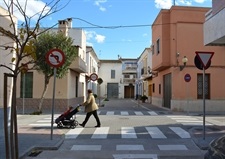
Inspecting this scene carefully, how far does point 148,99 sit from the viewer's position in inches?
1678

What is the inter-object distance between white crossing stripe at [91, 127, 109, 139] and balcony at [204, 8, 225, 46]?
16.8ft


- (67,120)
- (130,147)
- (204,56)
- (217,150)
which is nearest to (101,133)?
(67,120)

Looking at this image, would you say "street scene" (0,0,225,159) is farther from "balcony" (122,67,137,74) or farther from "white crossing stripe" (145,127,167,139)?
"balcony" (122,67,137,74)

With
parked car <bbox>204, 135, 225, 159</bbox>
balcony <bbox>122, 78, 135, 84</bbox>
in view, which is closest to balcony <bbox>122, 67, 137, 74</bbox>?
balcony <bbox>122, 78, 135, 84</bbox>

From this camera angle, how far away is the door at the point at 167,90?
27.2 metres

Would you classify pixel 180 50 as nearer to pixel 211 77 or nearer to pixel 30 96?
pixel 211 77

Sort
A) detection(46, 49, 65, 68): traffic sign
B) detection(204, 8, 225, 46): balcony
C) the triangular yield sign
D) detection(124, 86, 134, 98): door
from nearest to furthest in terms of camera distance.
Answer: detection(46, 49, 65, 68): traffic sign < the triangular yield sign < detection(204, 8, 225, 46): balcony < detection(124, 86, 134, 98): door

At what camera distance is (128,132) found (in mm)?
12945

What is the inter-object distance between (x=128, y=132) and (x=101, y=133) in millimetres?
1047

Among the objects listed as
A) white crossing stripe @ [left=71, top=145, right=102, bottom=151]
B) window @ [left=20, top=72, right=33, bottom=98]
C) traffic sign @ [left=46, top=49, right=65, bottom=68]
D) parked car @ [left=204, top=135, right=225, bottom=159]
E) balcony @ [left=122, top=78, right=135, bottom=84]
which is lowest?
white crossing stripe @ [left=71, top=145, right=102, bottom=151]

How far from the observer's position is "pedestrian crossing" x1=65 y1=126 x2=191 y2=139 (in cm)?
1194

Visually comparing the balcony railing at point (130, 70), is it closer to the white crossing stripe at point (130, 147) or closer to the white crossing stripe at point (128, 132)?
the white crossing stripe at point (128, 132)

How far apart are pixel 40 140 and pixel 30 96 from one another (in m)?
14.9

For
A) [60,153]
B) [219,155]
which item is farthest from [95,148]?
[219,155]
